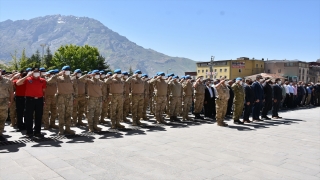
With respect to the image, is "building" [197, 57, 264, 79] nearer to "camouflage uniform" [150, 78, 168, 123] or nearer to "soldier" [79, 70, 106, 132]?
"camouflage uniform" [150, 78, 168, 123]

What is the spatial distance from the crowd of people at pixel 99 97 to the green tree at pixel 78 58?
38461mm

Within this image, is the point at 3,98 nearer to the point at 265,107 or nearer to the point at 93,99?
A: the point at 93,99

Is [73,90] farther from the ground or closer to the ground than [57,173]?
farther from the ground

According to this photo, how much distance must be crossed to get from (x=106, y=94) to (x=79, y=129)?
1405 millimetres

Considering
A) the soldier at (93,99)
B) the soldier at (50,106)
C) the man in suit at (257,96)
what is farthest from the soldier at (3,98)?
the man in suit at (257,96)

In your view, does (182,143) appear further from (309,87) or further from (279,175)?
(309,87)

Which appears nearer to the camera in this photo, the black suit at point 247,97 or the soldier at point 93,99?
the soldier at point 93,99

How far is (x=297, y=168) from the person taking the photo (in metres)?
5.00

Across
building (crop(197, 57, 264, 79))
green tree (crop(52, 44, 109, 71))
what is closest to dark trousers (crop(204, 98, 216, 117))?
green tree (crop(52, 44, 109, 71))

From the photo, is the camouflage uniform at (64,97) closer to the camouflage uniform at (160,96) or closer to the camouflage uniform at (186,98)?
the camouflage uniform at (160,96)

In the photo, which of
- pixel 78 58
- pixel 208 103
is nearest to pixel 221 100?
pixel 208 103

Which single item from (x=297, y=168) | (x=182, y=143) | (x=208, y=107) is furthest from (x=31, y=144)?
(x=208, y=107)

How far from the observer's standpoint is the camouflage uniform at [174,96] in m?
10.4

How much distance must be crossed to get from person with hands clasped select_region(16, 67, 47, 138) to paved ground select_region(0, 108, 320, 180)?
43 centimetres
